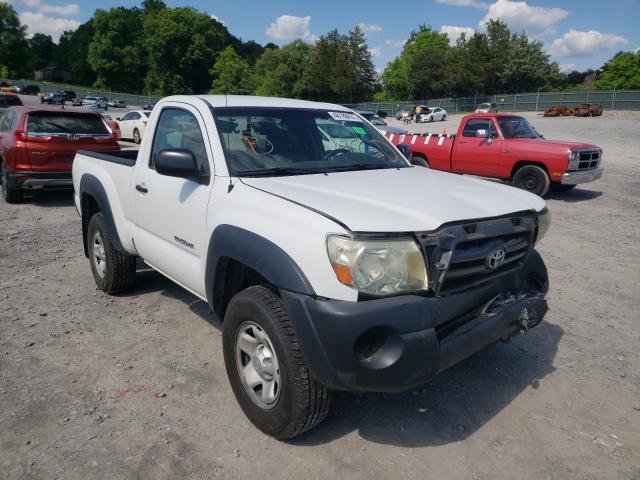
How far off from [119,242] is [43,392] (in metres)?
1.55

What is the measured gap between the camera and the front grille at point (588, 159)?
10.3 m

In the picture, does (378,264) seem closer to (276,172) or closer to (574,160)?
(276,172)

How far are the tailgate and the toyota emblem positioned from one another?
8.37 m

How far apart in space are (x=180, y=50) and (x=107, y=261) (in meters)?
98.1

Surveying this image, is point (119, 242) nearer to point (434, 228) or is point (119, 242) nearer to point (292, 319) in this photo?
point (292, 319)

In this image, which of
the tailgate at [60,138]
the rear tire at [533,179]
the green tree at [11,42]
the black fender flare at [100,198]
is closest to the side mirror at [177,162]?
the black fender flare at [100,198]

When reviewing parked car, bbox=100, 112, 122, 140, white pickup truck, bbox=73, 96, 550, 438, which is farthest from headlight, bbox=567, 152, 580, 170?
parked car, bbox=100, 112, 122, 140

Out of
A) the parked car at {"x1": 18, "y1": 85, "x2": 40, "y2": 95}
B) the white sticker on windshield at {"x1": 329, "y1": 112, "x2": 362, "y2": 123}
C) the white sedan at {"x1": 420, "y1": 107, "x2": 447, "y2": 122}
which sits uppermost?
the parked car at {"x1": 18, "y1": 85, "x2": 40, "y2": 95}

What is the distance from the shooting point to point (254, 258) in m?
2.62

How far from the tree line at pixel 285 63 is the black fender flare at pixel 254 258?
2541 inches

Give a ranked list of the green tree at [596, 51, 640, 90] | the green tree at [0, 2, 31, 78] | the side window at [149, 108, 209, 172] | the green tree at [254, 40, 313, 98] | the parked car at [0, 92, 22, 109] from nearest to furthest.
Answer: the side window at [149, 108, 209, 172], the parked car at [0, 92, 22, 109], the green tree at [596, 51, 640, 90], the green tree at [254, 40, 313, 98], the green tree at [0, 2, 31, 78]

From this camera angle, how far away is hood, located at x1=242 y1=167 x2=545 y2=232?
2447 millimetres

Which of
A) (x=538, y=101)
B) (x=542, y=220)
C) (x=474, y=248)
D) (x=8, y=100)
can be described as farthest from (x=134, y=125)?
(x=538, y=101)

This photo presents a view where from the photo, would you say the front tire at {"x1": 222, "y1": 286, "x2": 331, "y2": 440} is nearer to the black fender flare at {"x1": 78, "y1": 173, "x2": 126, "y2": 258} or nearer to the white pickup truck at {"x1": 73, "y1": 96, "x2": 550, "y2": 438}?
the white pickup truck at {"x1": 73, "y1": 96, "x2": 550, "y2": 438}
